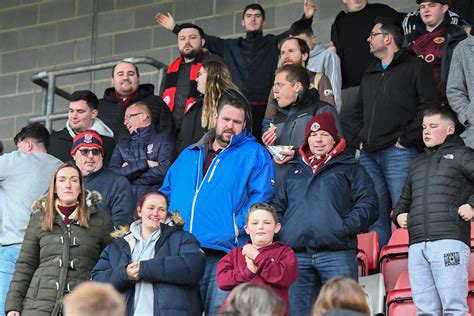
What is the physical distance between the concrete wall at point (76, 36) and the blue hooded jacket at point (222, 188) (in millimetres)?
4197

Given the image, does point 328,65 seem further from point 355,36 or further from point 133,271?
point 133,271

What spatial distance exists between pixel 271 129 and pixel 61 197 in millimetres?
1614

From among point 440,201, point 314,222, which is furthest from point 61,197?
point 440,201

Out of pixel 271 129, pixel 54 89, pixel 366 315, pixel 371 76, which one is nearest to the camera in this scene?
pixel 366 315

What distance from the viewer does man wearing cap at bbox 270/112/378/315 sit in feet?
21.8

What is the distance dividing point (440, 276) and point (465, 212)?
39cm

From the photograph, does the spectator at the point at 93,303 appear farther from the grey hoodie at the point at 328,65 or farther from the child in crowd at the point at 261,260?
the grey hoodie at the point at 328,65

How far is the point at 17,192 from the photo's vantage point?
7688 millimetres

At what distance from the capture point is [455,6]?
32.3 feet

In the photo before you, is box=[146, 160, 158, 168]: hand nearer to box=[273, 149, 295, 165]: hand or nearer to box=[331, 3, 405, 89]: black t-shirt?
box=[273, 149, 295, 165]: hand

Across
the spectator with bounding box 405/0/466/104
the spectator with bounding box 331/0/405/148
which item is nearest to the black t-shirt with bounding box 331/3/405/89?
the spectator with bounding box 331/0/405/148

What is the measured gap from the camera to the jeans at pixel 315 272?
259 inches

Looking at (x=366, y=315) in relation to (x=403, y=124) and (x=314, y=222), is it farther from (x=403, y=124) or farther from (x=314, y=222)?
(x=403, y=124)

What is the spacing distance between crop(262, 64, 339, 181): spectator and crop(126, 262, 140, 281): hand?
1.75m
